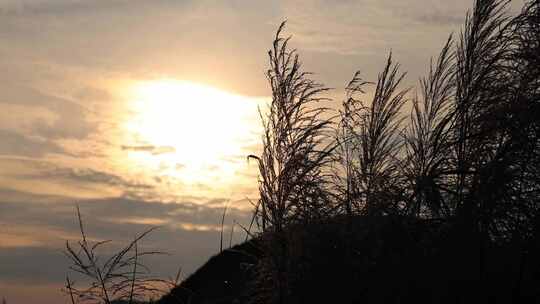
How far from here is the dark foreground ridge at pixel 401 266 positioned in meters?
6.90

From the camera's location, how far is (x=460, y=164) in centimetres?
810

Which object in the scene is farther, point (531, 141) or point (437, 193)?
point (437, 193)

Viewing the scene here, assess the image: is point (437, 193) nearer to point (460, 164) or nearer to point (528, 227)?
point (460, 164)

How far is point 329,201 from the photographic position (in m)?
8.52

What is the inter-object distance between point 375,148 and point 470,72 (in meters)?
1.69

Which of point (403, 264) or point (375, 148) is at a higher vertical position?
point (375, 148)

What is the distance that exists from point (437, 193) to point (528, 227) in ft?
3.33

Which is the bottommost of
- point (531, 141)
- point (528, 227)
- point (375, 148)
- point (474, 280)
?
point (474, 280)

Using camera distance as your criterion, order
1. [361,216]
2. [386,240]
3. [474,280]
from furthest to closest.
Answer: [361,216], [386,240], [474,280]

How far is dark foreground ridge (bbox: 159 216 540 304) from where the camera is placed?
6898 mm

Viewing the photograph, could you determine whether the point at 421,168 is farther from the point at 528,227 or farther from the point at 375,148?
the point at 528,227

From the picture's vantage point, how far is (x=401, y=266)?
7348 mm

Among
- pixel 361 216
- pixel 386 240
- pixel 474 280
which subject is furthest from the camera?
pixel 361 216

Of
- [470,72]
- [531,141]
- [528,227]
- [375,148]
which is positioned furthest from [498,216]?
[375,148]
